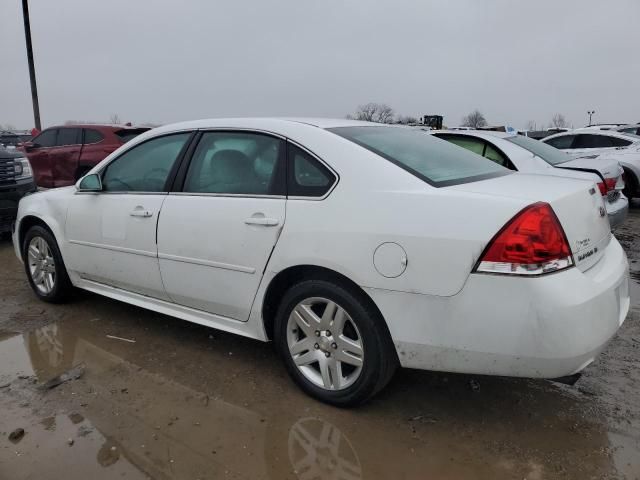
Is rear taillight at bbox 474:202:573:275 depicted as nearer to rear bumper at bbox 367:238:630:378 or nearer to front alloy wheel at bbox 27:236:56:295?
rear bumper at bbox 367:238:630:378

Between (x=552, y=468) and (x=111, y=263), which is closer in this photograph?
(x=552, y=468)

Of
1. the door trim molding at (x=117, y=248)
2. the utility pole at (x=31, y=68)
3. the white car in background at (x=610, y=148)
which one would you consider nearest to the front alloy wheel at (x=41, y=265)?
the door trim molding at (x=117, y=248)

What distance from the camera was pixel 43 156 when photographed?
10.4 m

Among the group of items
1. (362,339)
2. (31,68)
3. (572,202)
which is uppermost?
(31,68)

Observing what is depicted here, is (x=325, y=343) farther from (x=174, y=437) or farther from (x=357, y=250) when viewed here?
(x=174, y=437)

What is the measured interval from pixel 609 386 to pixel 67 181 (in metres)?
9.89

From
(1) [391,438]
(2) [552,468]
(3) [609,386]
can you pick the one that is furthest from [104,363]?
(3) [609,386]

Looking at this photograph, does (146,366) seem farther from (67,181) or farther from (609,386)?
(67,181)

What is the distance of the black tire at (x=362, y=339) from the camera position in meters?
2.51

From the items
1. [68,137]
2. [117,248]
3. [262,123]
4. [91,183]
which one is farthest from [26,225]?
[68,137]

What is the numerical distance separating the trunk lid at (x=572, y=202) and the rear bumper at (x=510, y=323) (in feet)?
0.38

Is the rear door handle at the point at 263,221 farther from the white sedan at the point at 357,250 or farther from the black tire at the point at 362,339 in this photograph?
the black tire at the point at 362,339

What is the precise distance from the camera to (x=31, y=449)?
2463mm

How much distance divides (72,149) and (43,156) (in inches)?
32.1
